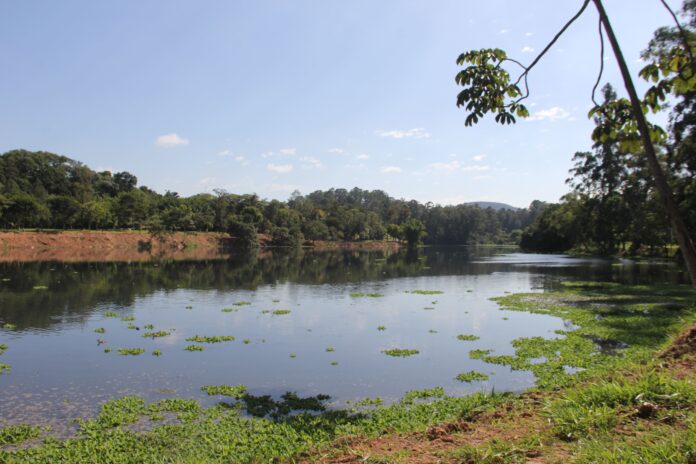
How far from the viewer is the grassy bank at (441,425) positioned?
246 inches

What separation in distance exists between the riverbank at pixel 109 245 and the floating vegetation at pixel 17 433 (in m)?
59.9

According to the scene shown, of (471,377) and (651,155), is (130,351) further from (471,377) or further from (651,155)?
(651,155)

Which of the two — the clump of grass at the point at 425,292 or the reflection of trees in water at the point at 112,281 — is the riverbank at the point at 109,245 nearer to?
the reflection of trees in water at the point at 112,281

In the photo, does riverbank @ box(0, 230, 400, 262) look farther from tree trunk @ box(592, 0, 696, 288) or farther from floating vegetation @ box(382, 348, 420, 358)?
tree trunk @ box(592, 0, 696, 288)

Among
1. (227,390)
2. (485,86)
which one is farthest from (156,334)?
(485,86)

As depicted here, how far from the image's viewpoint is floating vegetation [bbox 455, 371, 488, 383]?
1457 cm

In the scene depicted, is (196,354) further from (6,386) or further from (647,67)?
(647,67)

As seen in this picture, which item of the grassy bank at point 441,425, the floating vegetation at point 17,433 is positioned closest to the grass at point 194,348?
the grassy bank at point 441,425

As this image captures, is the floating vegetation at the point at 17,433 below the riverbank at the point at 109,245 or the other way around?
below

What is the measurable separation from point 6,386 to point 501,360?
623 inches

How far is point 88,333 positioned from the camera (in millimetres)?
21125

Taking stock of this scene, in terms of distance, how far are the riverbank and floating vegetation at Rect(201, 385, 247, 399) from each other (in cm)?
5881

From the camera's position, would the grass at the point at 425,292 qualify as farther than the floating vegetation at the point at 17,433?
Yes

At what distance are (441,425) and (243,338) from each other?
13.3 m
